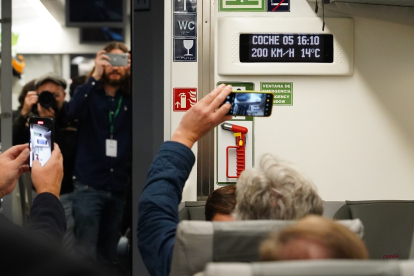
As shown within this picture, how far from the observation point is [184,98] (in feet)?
9.56

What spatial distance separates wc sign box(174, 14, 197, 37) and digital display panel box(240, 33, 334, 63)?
356 mm

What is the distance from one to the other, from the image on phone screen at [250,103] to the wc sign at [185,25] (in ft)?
4.11

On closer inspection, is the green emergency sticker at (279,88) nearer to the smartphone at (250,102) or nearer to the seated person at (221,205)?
the seated person at (221,205)

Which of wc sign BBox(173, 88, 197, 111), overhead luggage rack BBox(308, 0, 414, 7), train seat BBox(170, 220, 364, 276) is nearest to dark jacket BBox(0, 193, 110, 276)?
train seat BBox(170, 220, 364, 276)

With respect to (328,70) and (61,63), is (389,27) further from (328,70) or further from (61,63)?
(61,63)

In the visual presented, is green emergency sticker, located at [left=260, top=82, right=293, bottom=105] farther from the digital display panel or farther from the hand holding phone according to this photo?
the hand holding phone

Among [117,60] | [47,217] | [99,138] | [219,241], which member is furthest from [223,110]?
[99,138]

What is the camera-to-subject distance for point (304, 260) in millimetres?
953

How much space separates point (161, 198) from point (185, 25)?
164cm

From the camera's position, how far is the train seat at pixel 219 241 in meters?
1.19

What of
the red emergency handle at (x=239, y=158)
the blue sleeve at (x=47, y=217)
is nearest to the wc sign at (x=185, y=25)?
the red emergency handle at (x=239, y=158)

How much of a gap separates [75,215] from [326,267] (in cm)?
342

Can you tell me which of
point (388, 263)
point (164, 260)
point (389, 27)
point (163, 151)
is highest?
point (389, 27)

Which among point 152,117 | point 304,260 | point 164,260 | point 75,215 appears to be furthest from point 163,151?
point 75,215
